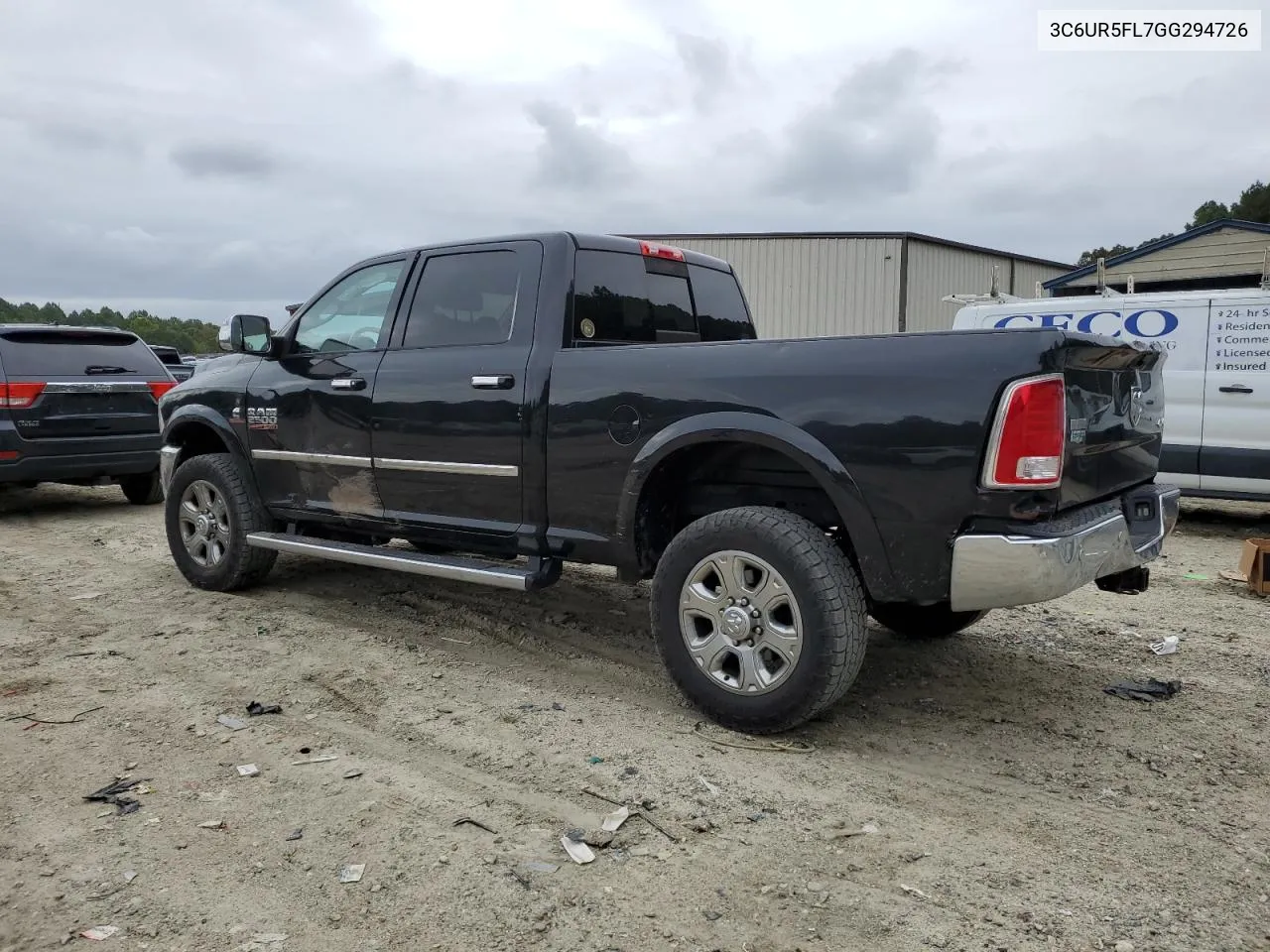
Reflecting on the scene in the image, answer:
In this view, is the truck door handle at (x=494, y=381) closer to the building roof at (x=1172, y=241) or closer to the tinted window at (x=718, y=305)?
the tinted window at (x=718, y=305)

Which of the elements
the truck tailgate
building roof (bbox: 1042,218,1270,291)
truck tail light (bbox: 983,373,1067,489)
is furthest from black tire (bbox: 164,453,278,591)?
building roof (bbox: 1042,218,1270,291)

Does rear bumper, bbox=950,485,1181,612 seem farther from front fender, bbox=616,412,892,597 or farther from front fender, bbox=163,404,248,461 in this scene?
front fender, bbox=163,404,248,461

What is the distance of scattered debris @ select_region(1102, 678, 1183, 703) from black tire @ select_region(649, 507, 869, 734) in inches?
57.4

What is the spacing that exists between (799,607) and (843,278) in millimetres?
16515

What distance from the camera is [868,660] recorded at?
449cm

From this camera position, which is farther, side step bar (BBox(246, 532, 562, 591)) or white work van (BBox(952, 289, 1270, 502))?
white work van (BBox(952, 289, 1270, 502))

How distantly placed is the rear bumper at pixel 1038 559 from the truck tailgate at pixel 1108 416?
0.11 metres

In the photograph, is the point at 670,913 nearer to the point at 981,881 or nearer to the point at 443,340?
the point at 981,881

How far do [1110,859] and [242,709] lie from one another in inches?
125

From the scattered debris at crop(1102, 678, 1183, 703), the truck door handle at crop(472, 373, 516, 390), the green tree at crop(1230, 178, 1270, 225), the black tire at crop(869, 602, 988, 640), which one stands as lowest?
the scattered debris at crop(1102, 678, 1183, 703)

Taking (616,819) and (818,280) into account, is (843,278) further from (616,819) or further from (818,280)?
(616,819)

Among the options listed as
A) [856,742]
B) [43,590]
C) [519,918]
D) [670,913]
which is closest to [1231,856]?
[856,742]

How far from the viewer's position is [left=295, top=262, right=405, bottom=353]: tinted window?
4.95m

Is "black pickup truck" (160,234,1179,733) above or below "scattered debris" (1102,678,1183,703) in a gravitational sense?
above
